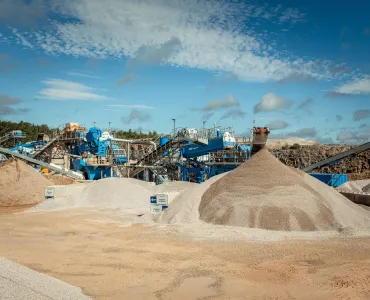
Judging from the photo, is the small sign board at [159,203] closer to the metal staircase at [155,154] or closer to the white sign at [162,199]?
the white sign at [162,199]

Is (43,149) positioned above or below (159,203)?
above

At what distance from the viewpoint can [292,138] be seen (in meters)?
81.6

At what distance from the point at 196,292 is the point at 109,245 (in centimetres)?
472

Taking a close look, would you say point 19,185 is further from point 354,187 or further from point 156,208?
point 354,187

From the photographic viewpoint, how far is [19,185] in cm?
2394

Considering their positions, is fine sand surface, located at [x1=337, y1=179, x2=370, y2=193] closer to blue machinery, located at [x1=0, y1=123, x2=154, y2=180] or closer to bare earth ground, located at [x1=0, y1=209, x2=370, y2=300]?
bare earth ground, located at [x1=0, y1=209, x2=370, y2=300]

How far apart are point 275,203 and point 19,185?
57.9ft

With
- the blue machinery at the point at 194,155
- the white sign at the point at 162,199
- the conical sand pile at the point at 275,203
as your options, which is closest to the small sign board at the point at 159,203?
the white sign at the point at 162,199

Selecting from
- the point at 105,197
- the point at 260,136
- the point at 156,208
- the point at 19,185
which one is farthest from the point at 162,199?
the point at 19,185

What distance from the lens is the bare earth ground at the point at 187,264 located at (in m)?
7.09

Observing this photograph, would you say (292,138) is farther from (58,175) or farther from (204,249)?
(204,249)

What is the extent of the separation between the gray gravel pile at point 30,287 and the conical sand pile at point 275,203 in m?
7.28

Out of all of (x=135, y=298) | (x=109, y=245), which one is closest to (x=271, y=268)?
(x=135, y=298)

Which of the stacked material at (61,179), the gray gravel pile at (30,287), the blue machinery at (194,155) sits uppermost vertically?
the blue machinery at (194,155)
